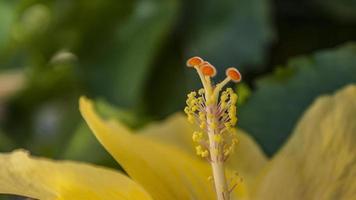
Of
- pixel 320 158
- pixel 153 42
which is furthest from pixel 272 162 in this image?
pixel 153 42

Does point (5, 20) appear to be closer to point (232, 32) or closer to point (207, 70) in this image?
point (232, 32)

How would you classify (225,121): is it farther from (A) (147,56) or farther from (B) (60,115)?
(B) (60,115)

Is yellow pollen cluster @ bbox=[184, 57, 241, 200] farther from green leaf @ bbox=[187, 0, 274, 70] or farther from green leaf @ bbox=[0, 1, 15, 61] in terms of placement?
green leaf @ bbox=[0, 1, 15, 61]

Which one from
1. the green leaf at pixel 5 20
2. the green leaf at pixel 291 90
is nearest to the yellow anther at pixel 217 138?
the green leaf at pixel 291 90

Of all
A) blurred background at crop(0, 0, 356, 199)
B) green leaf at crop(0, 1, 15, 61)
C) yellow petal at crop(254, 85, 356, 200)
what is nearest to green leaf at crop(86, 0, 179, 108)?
blurred background at crop(0, 0, 356, 199)

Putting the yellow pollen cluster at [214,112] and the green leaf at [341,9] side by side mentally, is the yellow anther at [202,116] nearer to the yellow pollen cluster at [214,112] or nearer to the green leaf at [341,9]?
the yellow pollen cluster at [214,112]
